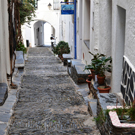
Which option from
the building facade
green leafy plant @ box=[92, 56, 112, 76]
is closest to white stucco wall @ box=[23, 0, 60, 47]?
the building facade

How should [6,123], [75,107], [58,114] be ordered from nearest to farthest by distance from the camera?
[6,123] < [58,114] < [75,107]

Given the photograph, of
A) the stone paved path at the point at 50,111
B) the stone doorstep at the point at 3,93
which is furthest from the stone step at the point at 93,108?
the stone doorstep at the point at 3,93

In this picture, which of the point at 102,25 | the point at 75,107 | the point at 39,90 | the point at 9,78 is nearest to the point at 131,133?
the point at 75,107

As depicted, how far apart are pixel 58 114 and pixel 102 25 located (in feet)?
8.30

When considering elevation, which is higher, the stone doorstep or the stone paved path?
the stone doorstep

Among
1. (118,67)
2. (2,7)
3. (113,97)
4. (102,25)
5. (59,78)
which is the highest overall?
(2,7)

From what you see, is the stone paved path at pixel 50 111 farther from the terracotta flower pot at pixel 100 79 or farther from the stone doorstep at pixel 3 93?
the terracotta flower pot at pixel 100 79

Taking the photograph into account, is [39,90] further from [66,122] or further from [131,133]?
[131,133]

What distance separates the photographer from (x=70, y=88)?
8055 millimetres

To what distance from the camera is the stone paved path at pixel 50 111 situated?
4484 mm

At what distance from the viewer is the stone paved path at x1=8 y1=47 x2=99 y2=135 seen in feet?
14.7

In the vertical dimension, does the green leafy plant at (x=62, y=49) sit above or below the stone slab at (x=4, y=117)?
above

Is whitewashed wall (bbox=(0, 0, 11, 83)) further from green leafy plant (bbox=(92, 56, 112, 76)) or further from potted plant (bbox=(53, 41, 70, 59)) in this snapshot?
potted plant (bbox=(53, 41, 70, 59))

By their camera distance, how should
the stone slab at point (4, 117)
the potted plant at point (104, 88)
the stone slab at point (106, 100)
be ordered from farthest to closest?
the potted plant at point (104, 88), the stone slab at point (4, 117), the stone slab at point (106, 100)
